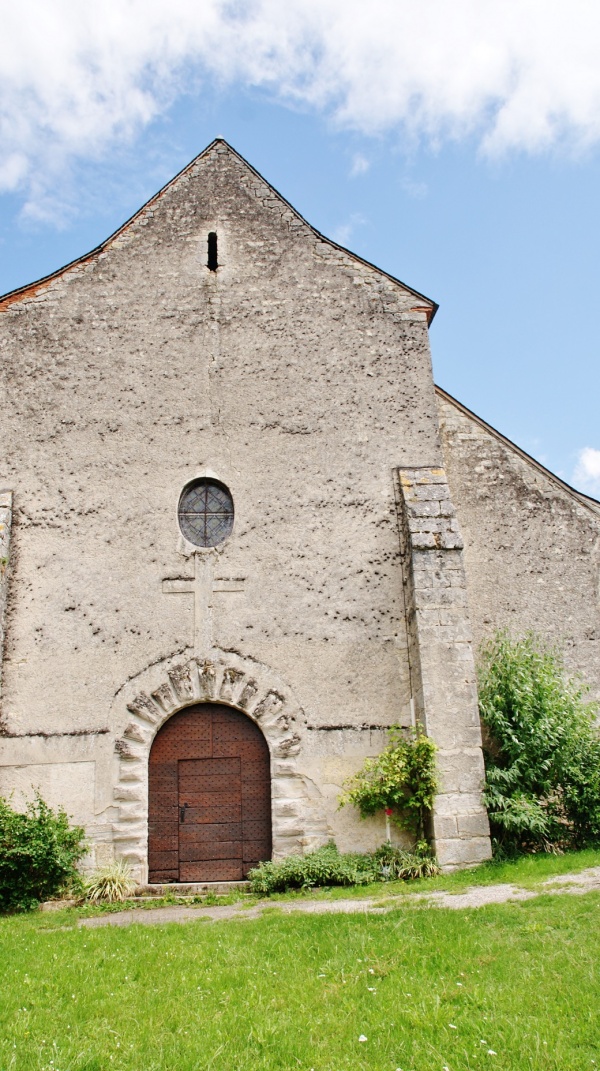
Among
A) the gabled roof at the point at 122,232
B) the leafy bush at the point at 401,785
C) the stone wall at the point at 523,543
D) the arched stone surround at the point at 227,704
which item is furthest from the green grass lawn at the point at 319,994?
the gabled roof at the point at 122,232

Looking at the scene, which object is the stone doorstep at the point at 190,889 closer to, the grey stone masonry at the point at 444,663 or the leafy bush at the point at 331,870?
the leafy bush at the point at 331,870

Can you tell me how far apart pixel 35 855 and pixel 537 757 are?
18.3 feet

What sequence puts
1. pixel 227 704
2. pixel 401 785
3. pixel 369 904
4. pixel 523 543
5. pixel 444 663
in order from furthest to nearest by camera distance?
pixel 523 543
pixel 227 704
pixel 444 663
pixel 401 785
pixel 369 904

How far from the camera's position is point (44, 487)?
10406 mm

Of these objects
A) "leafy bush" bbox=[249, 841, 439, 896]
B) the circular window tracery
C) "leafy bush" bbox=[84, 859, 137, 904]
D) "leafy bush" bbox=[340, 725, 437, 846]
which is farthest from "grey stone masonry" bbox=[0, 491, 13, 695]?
"leafy bush" bbox=[340, 725, 437, 846]

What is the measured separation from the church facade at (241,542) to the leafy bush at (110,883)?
7.5 inches

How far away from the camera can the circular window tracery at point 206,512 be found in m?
10.3

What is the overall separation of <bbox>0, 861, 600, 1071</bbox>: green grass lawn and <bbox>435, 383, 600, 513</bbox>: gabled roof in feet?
19.1

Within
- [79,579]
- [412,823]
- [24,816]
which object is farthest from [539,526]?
[24,816]

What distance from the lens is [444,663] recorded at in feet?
30.3

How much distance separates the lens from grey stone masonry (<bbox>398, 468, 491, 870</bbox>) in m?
8.66

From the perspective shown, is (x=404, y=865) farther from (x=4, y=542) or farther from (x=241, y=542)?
(x=4, y=542)

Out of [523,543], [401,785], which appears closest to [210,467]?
[523,543]

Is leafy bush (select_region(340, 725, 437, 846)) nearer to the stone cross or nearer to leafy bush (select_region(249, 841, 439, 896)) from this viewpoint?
leafy bush (select_region(249, 841, 439, 896))
